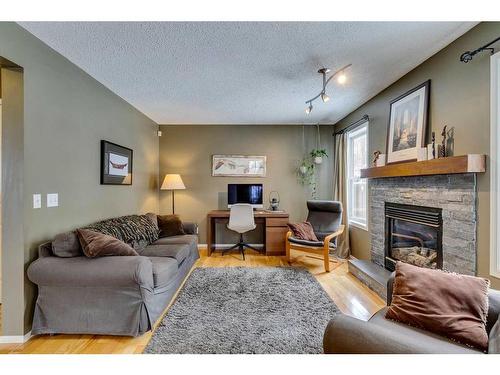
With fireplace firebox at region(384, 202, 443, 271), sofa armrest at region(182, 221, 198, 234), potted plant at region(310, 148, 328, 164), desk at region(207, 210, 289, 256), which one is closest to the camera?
fireplace firebox at region(384, 202, 443, 271)

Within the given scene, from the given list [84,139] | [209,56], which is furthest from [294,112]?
[84,139]

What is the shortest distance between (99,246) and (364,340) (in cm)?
208

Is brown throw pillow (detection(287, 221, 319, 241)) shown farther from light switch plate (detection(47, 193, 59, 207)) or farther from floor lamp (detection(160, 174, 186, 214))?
light switch plate (detection(47, 193, 59, 207))

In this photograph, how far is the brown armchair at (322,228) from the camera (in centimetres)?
378

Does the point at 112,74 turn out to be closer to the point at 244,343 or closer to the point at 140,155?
the point at 140,155

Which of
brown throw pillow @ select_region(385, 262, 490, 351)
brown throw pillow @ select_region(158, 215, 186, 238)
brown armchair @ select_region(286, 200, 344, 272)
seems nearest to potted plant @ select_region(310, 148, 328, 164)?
brown armchair @ select_region(286, 200, 344, 272)

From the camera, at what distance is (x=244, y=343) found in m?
1.88

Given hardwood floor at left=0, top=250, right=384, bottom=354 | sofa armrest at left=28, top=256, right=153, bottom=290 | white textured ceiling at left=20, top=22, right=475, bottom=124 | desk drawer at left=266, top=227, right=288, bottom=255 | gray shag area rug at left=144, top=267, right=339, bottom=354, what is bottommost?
hardwood floor at left=0, top=250, right=384, bottom=354

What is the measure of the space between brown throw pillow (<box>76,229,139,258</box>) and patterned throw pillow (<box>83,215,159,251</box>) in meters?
0.36

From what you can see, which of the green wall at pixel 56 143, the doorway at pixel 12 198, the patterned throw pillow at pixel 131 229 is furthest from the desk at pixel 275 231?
the doorway at pixel 12 198

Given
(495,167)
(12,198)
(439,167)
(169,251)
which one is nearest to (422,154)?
(439,167)

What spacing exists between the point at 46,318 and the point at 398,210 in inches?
141

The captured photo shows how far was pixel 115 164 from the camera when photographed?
131 inches

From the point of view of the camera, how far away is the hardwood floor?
6.14ft
